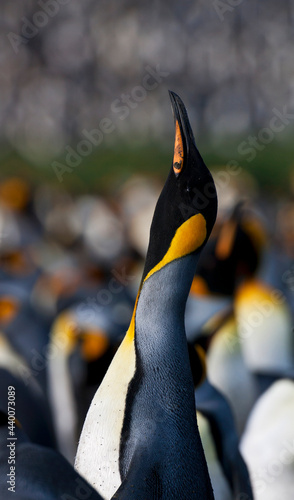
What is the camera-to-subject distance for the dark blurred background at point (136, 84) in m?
7.05

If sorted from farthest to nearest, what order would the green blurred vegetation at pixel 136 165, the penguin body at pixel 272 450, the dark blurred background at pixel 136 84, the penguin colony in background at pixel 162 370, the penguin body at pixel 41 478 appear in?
the dark blurred background at pixel 136 84 → the green blurred vegetation at pixel 136 165 → the penguin body at pixel 272 450 → the penguin colony in background at pixel 162 370 → the penguin body at pixel 41 478

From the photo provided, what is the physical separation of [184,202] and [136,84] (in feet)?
23.3

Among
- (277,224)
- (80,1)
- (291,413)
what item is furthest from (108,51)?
(291,413)

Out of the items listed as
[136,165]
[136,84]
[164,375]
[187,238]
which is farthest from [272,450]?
[136,84]

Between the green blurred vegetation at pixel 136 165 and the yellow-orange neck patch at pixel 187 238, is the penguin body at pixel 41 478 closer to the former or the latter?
the yellow-orange neck patch at pixel 187 238

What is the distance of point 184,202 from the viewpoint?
2.71 feet

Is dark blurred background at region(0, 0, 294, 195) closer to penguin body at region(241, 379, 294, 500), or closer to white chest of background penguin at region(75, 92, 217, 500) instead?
penguin body at region(241, 379, 294, 500)

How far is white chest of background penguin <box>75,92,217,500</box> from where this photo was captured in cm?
83

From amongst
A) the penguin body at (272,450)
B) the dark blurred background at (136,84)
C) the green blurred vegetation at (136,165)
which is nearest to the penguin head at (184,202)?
the penguin body at (272,450)

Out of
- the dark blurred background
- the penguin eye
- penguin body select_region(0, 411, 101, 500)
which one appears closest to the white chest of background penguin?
the penguin eye

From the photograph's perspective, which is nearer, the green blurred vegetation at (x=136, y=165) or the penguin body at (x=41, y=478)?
the penguin body at (x=41, y=478)

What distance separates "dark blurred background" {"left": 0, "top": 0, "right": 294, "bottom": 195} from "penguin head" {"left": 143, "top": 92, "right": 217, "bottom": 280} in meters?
5.78

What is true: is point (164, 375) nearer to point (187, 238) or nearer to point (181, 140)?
point (187, 238)

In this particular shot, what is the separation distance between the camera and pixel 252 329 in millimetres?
1866
